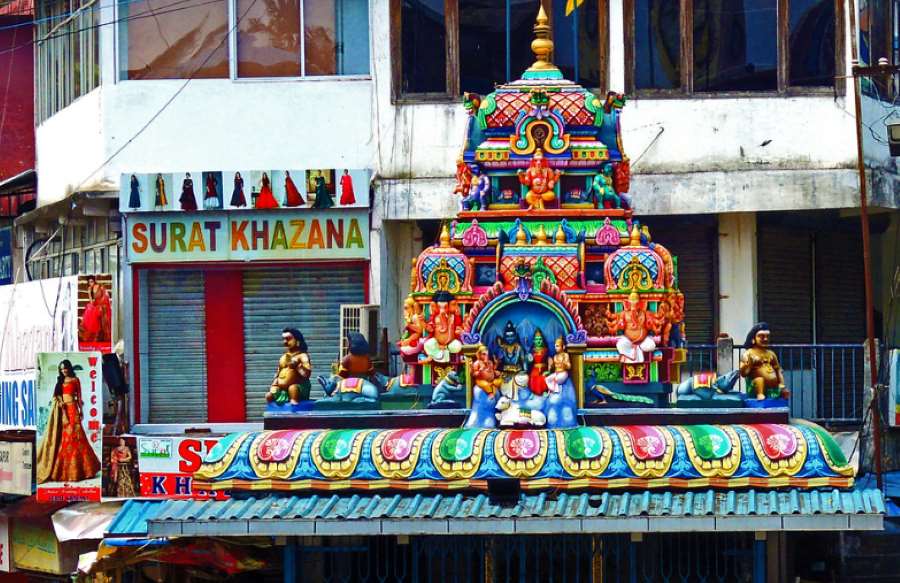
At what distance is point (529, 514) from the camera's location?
19594 millimetres

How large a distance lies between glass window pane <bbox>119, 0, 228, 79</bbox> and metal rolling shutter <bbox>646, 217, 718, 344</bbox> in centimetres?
527

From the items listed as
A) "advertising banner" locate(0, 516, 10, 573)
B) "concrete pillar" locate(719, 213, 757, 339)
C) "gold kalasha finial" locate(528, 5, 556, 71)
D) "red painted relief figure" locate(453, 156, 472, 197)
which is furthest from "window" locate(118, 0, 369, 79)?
"advertising banner" locate(0, 516, 10, 573)

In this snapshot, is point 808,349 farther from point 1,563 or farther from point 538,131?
point 1,563

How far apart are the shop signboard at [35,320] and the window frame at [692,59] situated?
6.54 metres

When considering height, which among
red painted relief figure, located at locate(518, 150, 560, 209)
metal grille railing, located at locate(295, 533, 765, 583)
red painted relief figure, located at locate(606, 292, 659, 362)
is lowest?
metal grille railing, located at locate(295, 533, 765, 583)

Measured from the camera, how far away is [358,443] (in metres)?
20.5

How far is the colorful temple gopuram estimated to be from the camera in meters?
20.0

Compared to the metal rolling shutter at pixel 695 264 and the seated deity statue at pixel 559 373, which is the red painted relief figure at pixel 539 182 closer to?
the seated deity statue at pixel 559 373

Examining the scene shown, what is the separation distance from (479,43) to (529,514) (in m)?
7.74

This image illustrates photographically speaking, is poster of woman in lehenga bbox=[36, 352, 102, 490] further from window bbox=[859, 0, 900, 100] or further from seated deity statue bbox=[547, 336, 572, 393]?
window bbox=[859, 0, 900, 100]

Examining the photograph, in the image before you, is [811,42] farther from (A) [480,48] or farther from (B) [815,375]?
(B) [815,375]

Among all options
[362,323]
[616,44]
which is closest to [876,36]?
[616,44]

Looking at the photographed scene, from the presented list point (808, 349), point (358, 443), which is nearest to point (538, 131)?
point (358, 443)

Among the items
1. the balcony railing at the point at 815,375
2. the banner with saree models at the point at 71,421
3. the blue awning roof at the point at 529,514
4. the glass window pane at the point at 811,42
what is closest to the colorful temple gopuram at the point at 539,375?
the blue awning roof at the point at 529,514
